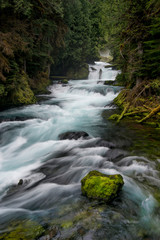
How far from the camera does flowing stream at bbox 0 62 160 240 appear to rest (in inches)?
103

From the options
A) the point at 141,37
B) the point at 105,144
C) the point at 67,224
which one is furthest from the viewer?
the point at 141,37

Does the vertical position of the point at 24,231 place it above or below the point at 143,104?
below

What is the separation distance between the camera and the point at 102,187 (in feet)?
10.1

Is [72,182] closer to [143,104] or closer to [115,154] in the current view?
[115,154]

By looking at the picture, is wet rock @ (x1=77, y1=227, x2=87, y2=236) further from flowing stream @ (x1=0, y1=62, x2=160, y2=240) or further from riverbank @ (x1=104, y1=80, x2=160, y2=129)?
riverbank @ (x1=104, y1=80, x2=160, y2=129)

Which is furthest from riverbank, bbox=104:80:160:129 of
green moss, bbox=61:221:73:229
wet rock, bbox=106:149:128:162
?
green moss, bbox=61:221:73:229

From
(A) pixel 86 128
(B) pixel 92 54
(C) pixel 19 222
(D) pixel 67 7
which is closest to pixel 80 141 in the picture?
(A) pixel 86 128

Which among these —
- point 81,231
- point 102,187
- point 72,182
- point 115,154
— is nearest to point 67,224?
point 81,231

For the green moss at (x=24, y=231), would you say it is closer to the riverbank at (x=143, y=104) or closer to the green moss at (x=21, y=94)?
the riverbank at (x=143, y=104)

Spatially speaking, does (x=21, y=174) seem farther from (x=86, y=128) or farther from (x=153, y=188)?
(x=86, y=128)

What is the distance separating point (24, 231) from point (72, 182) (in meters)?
1.77

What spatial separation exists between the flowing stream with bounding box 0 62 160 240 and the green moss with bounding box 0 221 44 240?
98 mm

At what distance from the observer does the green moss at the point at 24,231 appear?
90.4 inches

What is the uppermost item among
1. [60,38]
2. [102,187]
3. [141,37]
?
[60,38]
